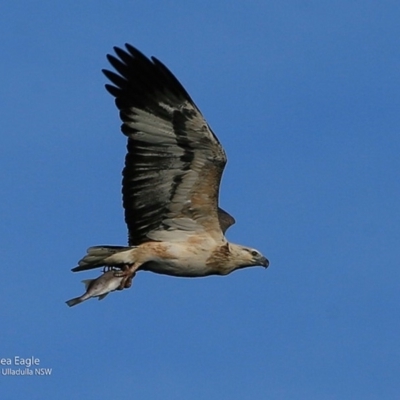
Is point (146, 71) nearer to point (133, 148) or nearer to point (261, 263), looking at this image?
point (133, 148)

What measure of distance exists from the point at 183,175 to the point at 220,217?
9.94ft

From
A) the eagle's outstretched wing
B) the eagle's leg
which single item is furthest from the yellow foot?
the eagle's outstretched wing

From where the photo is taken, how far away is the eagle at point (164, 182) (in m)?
30.9

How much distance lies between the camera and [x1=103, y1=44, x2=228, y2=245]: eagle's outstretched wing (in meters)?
30.9

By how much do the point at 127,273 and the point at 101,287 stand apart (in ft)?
1.25

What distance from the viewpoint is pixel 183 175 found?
31.2 meters

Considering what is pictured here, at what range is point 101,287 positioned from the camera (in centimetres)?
3138

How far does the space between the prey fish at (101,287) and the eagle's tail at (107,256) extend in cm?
15

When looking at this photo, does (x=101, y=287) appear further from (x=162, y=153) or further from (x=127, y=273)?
(x=162, y=153)

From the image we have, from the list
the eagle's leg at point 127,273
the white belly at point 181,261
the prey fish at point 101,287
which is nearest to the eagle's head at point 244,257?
the white belly at point 181,261

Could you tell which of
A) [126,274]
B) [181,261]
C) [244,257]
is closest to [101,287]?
[126,274]

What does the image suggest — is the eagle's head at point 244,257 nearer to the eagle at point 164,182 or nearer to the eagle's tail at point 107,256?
the eagle at point 164,182

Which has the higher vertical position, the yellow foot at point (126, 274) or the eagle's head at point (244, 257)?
the eagle's head at point (244, 257)

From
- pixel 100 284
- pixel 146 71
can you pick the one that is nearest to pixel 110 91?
pixel 146 71
